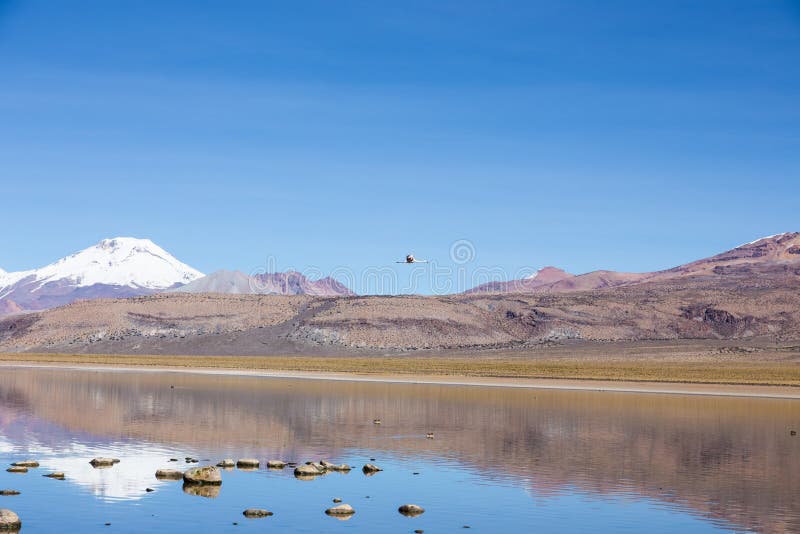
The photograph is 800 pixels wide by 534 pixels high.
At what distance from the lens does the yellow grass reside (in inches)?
4077

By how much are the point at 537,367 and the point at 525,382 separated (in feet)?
84.2

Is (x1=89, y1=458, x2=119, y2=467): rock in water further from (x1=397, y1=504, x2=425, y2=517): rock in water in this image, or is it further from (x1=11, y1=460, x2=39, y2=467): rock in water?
(x1=397, y1=504, x2=425, y2=517): rock in water

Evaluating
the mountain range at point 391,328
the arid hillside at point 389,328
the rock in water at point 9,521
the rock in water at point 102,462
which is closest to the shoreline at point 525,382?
the arid hillside at point 389,328

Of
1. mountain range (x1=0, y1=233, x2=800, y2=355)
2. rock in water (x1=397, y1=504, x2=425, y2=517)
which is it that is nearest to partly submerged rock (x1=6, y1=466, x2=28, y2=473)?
rock in water (x1=397, y1=504, x2=425, y2=517)

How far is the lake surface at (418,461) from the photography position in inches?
1136

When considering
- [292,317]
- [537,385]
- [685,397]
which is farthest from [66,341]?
[685,397]

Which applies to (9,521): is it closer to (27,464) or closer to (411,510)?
(27,464)

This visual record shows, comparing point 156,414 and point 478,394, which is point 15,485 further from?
point 478,394

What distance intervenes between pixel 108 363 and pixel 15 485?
11056 centimetres

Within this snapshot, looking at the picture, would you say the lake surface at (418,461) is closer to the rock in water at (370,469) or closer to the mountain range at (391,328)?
the rock in water at (370,469)

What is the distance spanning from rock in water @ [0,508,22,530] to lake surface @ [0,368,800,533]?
1.52 feet

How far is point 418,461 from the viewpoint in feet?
132

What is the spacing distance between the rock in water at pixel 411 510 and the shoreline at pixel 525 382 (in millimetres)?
56844

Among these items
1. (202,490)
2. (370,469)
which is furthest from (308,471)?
(202,490)
